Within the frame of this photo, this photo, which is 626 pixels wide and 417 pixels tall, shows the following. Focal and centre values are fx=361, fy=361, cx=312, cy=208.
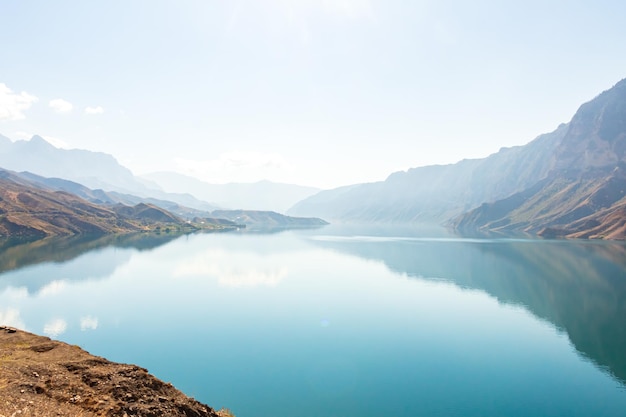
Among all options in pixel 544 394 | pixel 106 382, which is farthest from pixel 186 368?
pixel 544 394

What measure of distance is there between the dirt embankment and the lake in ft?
33.5

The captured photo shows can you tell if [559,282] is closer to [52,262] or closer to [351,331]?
[351,331]

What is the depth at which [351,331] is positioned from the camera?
59875 millimetres

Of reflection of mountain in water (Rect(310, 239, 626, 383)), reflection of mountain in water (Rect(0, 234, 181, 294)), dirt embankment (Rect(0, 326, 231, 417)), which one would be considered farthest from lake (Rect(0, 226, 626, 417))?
dirt embankment (Rect(0, 326, 231, 417))

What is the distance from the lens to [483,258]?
6176 inches

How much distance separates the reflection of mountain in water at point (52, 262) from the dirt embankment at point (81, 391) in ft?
220

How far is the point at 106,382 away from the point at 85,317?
1806 inches

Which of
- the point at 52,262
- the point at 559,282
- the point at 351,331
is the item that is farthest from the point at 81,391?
the point at 52,262

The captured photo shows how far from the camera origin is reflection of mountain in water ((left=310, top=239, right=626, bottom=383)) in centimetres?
5709

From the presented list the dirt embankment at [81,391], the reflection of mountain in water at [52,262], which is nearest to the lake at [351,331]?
the reflection of mountain in water at [52,262]

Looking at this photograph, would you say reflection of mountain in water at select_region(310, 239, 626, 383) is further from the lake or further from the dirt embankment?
the dirt embankment

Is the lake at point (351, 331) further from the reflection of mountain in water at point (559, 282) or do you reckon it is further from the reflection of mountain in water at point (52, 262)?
the reflection of mountain in water at point (52, 262)

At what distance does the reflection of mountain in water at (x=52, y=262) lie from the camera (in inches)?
3711

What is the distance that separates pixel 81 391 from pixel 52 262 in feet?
394
